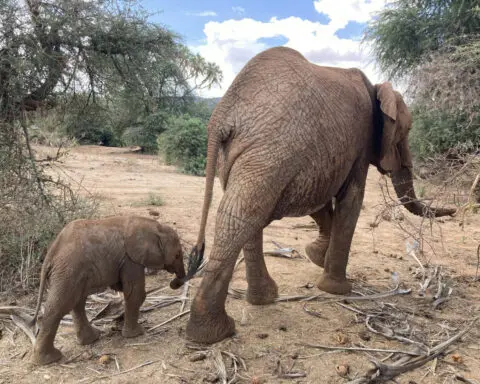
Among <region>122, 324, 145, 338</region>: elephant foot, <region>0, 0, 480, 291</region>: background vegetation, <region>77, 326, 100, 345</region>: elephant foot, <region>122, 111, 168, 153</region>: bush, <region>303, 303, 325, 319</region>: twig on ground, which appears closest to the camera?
<region>77, 326, 100, 345</region>: elephant foot

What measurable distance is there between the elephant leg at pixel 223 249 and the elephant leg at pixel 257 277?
857 mm

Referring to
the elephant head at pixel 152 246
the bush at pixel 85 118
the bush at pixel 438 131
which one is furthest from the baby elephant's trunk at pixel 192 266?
the bush at pixel 438 131

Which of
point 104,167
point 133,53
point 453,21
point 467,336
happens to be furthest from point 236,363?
point 104,167

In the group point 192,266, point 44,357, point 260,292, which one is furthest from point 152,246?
point 260,292

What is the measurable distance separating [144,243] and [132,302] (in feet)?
1.55

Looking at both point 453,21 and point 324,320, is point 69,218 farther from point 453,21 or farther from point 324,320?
point 453,21

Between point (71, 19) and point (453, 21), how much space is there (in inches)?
436

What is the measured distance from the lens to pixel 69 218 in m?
5.63

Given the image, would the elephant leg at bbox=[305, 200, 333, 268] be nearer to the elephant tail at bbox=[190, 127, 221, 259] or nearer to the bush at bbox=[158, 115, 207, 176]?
the elephant tail at bbox=[190, 127, 221, 259]

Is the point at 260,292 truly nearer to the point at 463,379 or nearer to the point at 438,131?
the point at 463,379

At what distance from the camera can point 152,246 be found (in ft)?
10.9

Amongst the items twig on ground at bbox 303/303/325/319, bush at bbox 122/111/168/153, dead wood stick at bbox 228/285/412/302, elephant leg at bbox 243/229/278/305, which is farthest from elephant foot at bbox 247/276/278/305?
bush at bbox 122/111/168/153

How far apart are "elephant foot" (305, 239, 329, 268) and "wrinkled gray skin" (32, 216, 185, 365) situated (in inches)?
89.3

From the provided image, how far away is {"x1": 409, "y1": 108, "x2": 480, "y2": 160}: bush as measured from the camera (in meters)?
11.7
